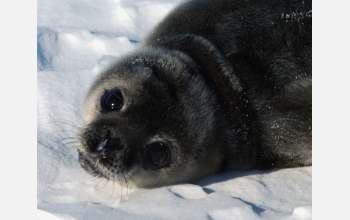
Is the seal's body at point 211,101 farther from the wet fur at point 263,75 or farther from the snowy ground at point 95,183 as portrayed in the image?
the snowy ground at point 95,183

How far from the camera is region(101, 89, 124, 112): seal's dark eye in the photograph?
422 centimetres

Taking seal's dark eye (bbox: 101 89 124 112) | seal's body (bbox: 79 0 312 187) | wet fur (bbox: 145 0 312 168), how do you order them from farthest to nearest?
1. wet fur (bbox: 145 0 312 168)
2. seal's dark eye (bbox: 101 89 124 112)
3. seal's body (bbox: 79 0 312 187)

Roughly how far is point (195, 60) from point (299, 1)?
820mm

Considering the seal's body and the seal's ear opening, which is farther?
the seal's ear opening

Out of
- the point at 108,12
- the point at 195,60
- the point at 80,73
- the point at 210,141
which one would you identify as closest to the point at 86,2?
the point at 108,12

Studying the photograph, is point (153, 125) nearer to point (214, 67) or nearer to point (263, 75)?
point (214, 67)

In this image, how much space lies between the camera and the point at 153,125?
412cm

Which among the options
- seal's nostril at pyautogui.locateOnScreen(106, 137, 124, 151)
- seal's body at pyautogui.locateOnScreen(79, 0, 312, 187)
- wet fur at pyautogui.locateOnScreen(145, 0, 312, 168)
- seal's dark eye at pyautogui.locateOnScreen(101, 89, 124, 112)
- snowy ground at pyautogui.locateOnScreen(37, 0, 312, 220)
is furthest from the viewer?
wet fur at pyautogui.locateOnScreen(145, 0, 312, 168)

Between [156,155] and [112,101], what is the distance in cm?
44

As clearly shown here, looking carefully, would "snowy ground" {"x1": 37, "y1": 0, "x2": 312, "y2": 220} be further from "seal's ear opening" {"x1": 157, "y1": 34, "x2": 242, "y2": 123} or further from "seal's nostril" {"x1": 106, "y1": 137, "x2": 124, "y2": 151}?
"seal's ear opening" {"x1": 157, "y1": 34, "x2": 242, "y2": 123}

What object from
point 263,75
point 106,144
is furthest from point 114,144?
point 263,75

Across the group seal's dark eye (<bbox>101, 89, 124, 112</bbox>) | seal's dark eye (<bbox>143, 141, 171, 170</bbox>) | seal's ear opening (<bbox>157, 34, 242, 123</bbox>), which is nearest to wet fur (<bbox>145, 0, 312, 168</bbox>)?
seal's ear opening (<bbox>157, 34, 242, 123</bbox>)

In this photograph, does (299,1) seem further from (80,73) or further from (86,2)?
(86,2)

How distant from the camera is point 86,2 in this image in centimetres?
675
